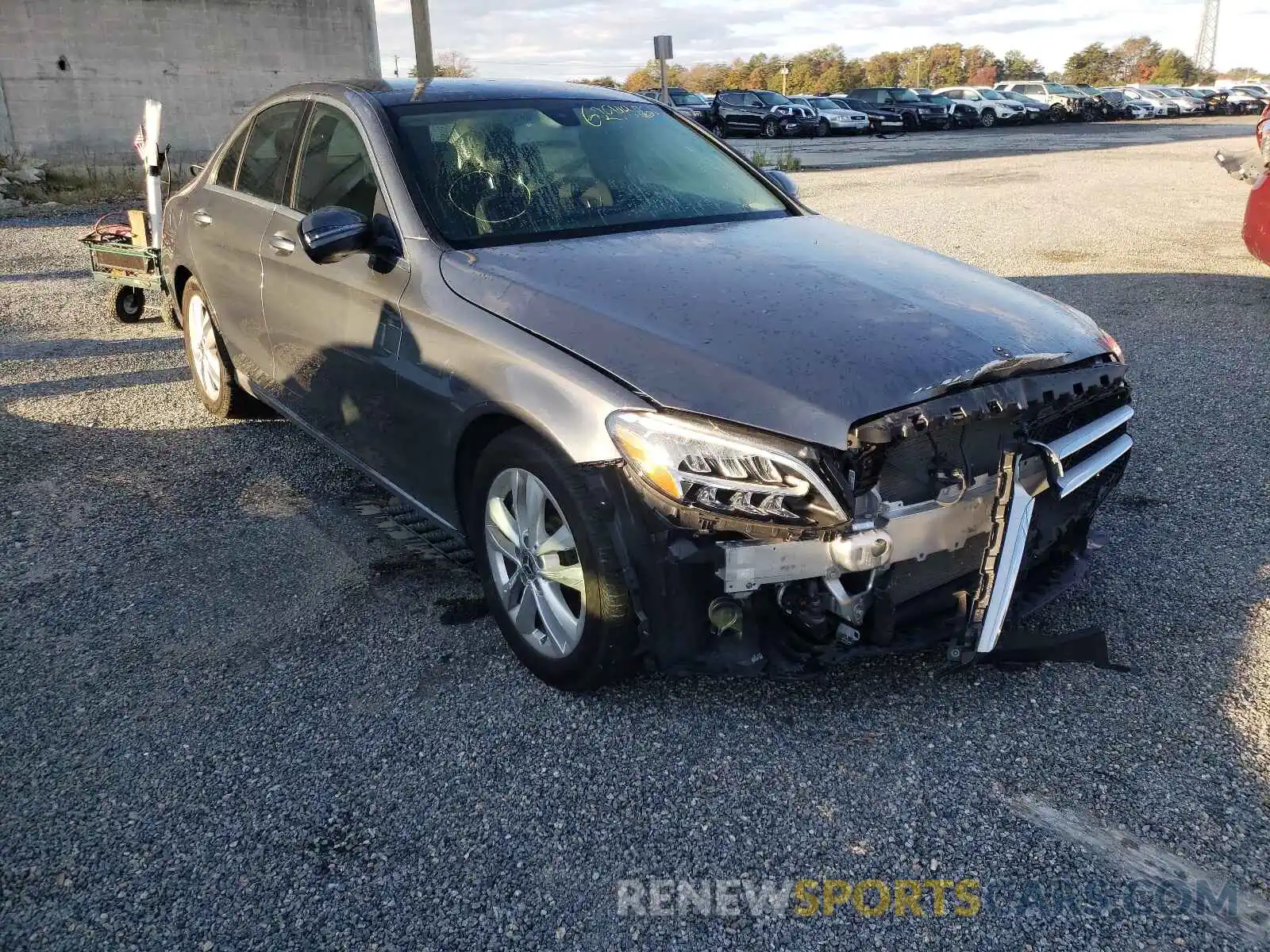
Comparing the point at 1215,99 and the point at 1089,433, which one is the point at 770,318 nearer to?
the point at 1089,433

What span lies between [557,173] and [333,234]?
0.87m

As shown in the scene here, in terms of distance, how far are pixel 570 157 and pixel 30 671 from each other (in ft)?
8.28

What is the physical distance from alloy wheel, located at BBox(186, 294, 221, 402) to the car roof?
53.5 inches

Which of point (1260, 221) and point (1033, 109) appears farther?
point (1033, 109)

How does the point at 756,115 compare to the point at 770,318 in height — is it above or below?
above

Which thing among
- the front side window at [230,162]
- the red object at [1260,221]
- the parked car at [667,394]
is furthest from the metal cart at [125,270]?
the red object at [1260,221]

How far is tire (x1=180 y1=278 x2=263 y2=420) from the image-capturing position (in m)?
5.17

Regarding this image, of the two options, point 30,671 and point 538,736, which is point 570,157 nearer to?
point 538,736

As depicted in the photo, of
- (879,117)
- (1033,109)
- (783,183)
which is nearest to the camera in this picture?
(783,183)

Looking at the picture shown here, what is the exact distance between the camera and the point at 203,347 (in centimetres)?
545

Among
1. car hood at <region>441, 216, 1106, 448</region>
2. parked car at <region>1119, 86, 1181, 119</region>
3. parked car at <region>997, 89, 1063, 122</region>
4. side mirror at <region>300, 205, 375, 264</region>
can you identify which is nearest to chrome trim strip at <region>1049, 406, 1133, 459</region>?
car hood at <region>441, 216, 1106, 448</region>

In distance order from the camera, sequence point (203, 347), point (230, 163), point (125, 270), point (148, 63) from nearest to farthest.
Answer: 1. point (230, 163)
2. point (203, 347)
3. point (125, 270)
4. point (148, 63)

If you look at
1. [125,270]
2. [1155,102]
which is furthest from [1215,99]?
[125,270]

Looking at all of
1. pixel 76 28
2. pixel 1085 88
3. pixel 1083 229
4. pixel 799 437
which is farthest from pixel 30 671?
pixel 1085 88
